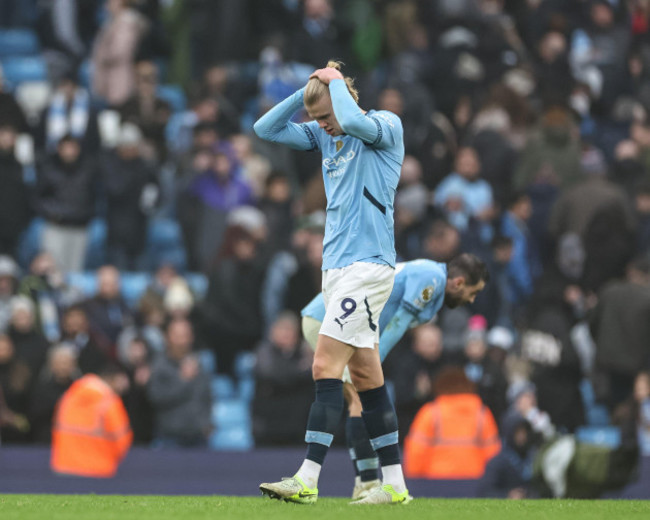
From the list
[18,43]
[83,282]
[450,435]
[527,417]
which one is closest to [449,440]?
[450,435]

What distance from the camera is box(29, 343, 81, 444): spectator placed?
15.5m

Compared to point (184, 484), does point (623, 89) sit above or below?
above

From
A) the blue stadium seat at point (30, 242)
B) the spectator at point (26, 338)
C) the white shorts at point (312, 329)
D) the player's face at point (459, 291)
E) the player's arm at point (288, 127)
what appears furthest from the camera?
the blue stadium seat at point (30, 242)

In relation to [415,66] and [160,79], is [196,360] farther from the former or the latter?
[160,79]

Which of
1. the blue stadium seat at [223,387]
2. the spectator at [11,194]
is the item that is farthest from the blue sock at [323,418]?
the spectator at [11,194]

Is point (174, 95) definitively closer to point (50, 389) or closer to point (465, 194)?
point (465, 194)

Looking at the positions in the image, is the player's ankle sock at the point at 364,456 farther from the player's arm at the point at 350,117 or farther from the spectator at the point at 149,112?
the spectator at the point at 149,112

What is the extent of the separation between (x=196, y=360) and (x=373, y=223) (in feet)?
25.6

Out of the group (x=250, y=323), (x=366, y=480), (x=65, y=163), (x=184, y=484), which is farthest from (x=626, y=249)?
(x=366, y=480)

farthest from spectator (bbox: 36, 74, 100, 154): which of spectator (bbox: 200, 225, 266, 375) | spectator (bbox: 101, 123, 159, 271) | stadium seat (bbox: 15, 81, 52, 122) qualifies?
spectator (bbox: 200, 225, 266, 375)

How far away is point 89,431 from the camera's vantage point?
14102 mm

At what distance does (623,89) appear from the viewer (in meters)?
20.6

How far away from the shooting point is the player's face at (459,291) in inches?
363

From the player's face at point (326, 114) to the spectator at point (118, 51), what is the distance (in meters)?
12.6
